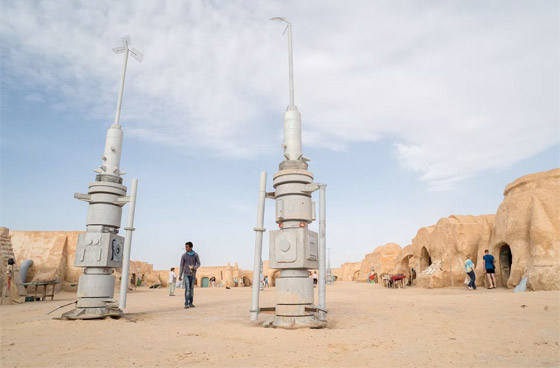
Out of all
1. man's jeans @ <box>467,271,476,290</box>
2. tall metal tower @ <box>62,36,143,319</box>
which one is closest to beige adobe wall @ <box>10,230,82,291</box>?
tall metal tower @ <box>62,36,143,319</box>

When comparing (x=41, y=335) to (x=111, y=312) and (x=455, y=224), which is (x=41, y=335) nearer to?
(x=111, y=312)

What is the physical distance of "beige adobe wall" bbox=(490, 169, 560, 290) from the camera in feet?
35.9

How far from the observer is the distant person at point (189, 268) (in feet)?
29.5

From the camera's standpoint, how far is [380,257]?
33.5 metres

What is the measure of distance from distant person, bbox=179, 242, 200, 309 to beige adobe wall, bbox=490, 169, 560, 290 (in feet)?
31.4

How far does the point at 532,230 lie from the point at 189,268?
10795 millimetres

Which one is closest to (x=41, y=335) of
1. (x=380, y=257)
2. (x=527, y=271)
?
(x=527, y=271)

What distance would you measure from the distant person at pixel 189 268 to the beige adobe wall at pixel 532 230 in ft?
31.4

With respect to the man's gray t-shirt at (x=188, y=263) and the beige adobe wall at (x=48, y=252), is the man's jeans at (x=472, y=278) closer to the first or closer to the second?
the man's gray t-shirt at (x=188, y=263)

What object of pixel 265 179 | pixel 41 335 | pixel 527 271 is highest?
pixel 265 179

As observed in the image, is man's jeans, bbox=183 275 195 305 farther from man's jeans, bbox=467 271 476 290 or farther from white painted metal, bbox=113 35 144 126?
man's jeans, bbox=467 271 476 290

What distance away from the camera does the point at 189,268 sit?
359 inches

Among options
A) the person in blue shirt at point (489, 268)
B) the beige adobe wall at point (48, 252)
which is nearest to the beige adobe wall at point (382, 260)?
the person in blue shirt at point (489, 268)

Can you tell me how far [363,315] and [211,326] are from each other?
2.67 m
